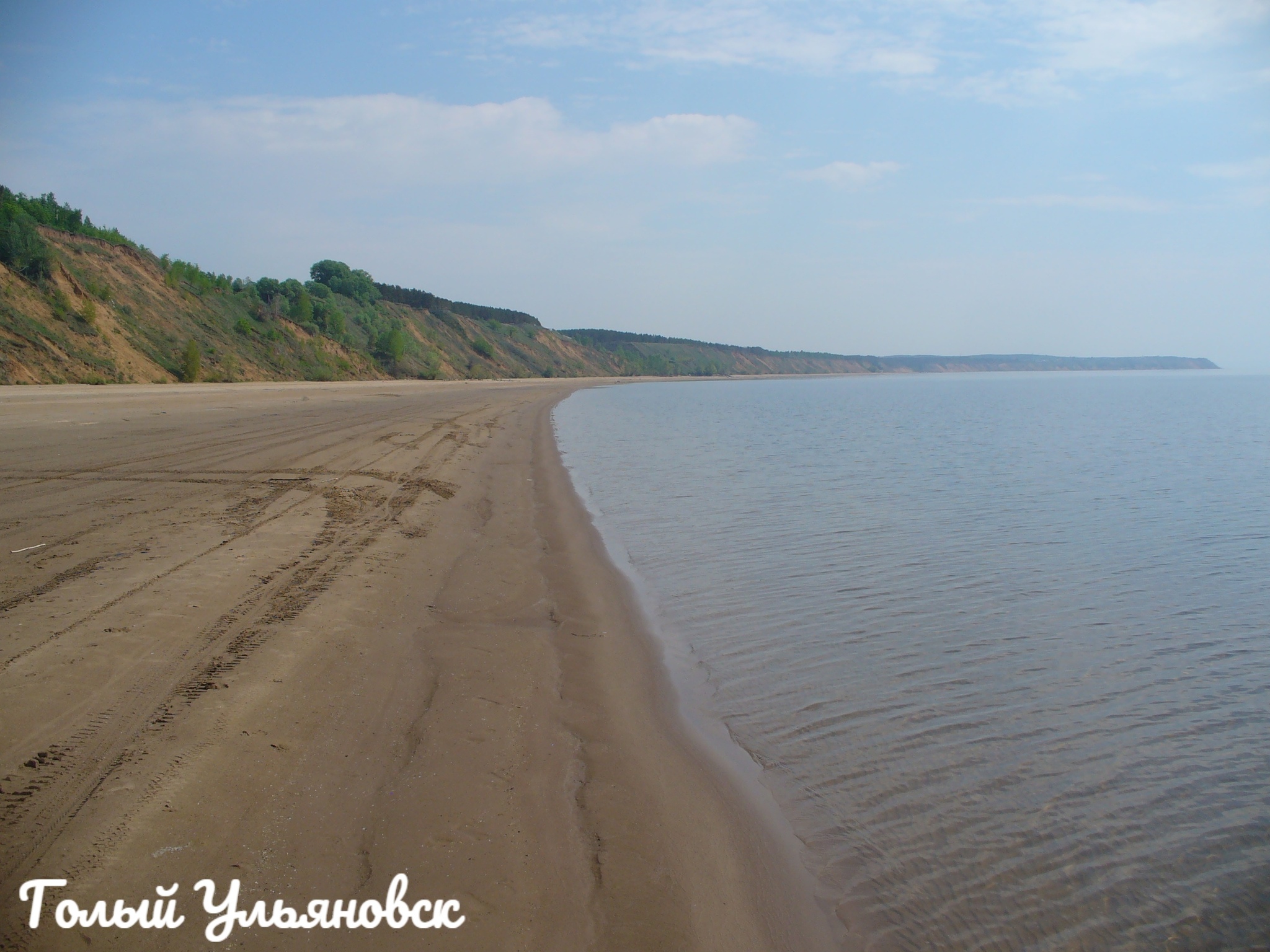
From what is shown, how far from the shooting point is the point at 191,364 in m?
38.1

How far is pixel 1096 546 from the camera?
10.1 metres

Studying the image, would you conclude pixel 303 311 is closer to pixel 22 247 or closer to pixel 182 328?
pixel 182 328

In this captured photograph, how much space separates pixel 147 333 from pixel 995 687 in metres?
44.3

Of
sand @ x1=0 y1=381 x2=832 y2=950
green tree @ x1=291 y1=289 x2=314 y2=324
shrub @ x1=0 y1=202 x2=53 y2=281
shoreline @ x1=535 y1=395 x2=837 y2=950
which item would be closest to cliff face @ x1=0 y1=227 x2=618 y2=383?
shrub @ x1=0 y1=202 x2=53 y2=281

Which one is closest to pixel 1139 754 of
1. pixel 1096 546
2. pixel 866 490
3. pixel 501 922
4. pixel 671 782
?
pixel 671 782

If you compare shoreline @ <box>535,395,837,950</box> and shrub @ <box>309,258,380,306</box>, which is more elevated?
shrub @ <box>309,258,380,306</box>

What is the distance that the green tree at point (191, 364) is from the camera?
3806cm

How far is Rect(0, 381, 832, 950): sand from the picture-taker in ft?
9.89

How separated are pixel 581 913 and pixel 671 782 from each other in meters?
1.29

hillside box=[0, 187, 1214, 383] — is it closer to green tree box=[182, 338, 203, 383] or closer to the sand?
green tree box=[182, 338, 203, 383]

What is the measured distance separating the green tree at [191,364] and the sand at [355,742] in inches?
1276

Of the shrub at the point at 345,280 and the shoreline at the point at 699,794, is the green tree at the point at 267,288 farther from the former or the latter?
the shoreline at the point at 699,794

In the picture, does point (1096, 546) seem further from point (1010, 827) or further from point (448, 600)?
point (448, 600)

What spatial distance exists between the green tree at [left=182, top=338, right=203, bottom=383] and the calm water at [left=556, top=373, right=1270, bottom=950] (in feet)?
104
